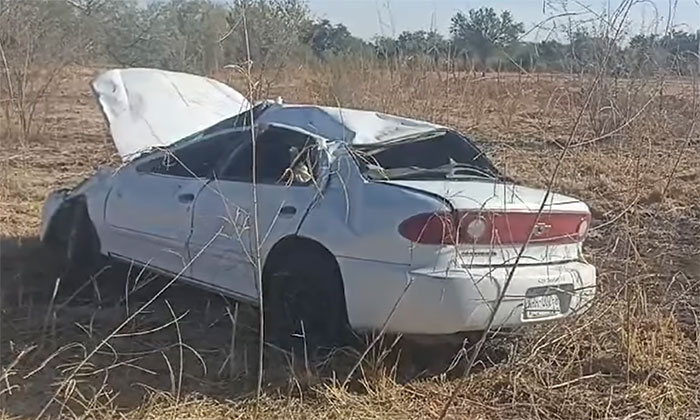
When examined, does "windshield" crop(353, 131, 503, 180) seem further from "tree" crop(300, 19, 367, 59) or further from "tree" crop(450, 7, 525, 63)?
"tree" crop(300, 19, 367, 59)

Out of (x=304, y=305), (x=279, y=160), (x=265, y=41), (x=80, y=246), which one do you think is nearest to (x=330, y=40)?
(x=265, y=41)

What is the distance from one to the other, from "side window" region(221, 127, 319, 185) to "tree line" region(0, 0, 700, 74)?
509mm

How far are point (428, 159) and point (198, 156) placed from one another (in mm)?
1526

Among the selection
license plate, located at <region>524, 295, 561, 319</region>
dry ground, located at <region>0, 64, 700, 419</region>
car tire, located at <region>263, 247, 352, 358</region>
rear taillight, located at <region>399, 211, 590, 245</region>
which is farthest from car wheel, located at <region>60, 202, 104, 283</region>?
license plate, located at <region>524, 295, 561, 319</region>

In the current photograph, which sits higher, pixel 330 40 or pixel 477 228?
pixel 330 40

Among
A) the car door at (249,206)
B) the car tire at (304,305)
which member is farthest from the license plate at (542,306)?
the car door at (249,206)

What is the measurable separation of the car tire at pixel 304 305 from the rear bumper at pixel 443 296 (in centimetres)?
12

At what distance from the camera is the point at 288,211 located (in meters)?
4.51

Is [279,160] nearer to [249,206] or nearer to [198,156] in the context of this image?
[249,206]

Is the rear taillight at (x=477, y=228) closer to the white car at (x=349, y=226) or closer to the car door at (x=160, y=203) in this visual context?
the white car at (x=349, y=226)

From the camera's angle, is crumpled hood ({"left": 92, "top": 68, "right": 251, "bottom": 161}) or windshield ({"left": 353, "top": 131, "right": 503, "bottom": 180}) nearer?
windshield ({"left": 353, "top": 131, "right": 503, "bottom": 180})

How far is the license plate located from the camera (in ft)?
13.6

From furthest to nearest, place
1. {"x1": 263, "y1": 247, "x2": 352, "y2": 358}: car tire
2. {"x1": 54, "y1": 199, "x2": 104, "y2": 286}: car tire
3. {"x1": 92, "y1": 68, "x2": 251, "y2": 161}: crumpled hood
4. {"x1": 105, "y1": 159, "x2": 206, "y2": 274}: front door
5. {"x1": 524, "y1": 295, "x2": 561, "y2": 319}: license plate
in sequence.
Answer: {"x1": 92, "y1": 68, "x2": 251, "y2": 161}: crumpled hood
{"x1": 54, "y1": 199, "x2": 104, "y2": 286}: car tire
{"x1": 105, "y1": 159, "x2": 206, "y2": 274}: front door
{"x1": 263, "y1": 247, "x2": 352, "y2": 358}: car tire
{"x1": 524, "y1": 295, "x2": 561, "y2": 319}: license plate

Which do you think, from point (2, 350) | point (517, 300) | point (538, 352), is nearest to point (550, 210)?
point (517, 300)
